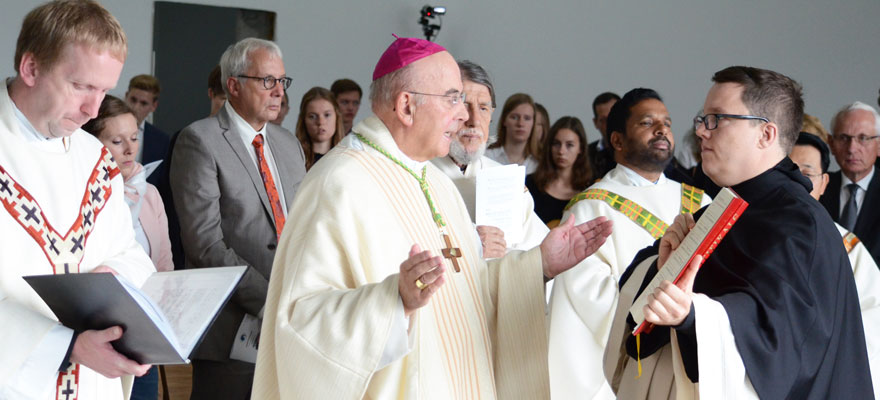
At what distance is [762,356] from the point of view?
8.65ft

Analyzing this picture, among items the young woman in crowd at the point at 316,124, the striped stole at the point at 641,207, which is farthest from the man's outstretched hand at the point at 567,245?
the young woman in crowd at the point at 316,124

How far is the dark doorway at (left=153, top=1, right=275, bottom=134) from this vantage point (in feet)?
30.3

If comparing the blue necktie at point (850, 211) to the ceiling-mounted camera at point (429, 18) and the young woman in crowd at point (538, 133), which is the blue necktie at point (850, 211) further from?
the ceiling-mounted camera at point (429, 18)

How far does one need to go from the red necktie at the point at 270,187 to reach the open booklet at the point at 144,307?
1373mm

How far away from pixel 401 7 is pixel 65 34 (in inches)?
318

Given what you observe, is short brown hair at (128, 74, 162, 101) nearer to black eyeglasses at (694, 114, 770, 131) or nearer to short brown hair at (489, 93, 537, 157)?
short brown hair at (489, 93, 537, 157)

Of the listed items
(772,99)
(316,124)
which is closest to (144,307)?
(772,99)

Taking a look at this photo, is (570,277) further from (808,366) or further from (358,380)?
(358,380)

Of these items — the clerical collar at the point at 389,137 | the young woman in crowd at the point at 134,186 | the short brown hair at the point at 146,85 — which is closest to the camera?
the clerical collar at the point at 389,137

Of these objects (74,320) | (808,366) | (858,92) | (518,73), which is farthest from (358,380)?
(858,92)

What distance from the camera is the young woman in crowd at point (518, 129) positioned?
7215mm

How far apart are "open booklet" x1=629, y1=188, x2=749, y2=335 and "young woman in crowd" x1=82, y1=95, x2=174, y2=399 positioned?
2.61 metres

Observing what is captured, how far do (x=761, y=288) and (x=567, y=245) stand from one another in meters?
0.66

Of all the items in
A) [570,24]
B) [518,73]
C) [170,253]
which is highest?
[570,24]
